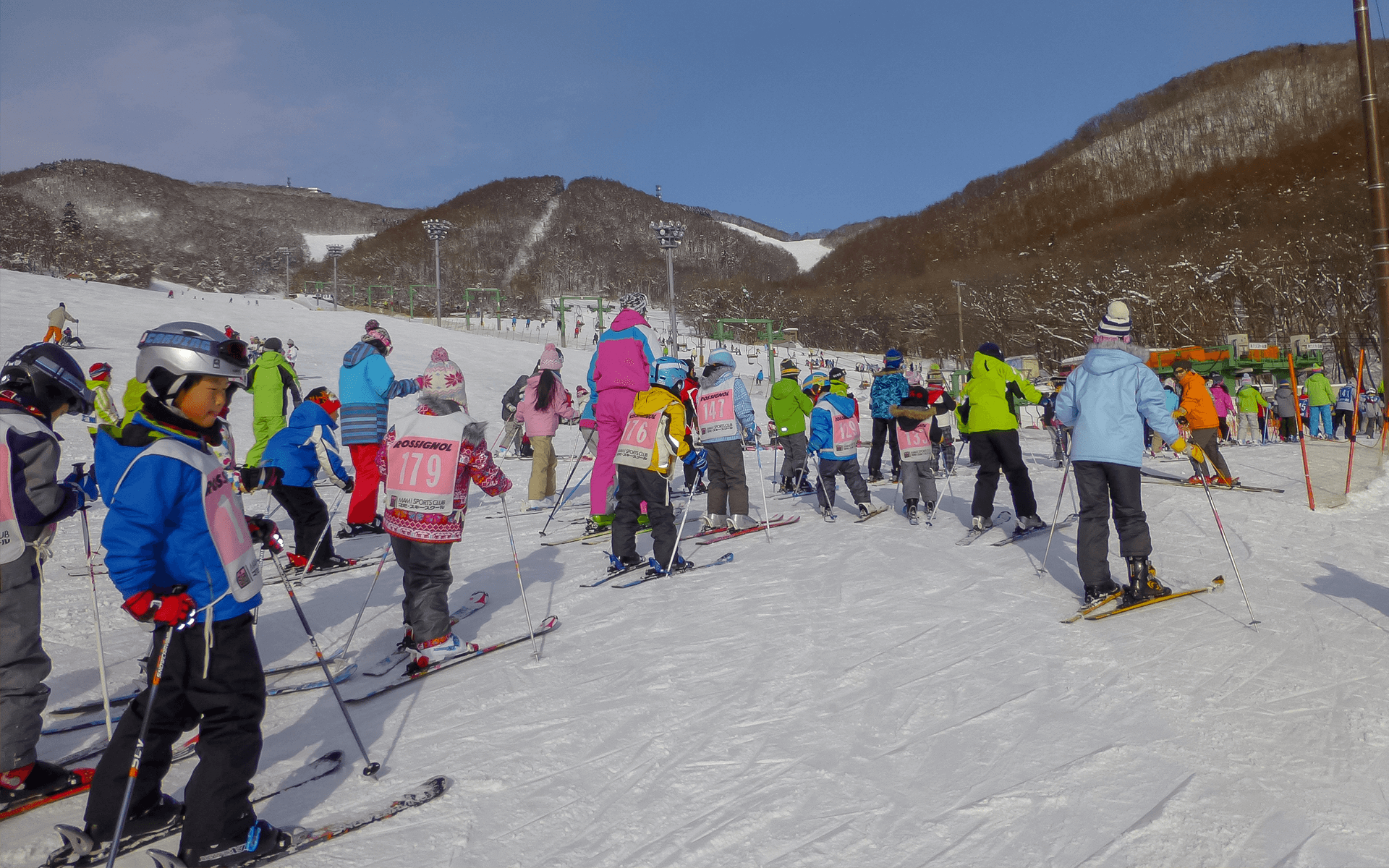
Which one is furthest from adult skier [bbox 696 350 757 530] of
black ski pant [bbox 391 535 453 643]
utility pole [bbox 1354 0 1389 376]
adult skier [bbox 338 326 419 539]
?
utility pole [bbox 1354 0 1389 376]

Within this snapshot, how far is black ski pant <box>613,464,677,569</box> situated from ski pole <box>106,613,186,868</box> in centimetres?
359

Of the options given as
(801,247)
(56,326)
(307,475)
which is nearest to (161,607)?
(307,475)

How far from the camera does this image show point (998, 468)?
6902mm

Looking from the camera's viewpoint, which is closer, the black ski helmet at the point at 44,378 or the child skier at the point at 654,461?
the black ski helmet at the point at 44,378

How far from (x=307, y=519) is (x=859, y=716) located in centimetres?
500

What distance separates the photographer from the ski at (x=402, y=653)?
4.20 meters

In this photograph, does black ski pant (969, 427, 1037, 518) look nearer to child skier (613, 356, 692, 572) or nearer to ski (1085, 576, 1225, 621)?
ski (1085, 576, 1225, 621)

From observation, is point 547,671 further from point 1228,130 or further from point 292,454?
point 1228,130

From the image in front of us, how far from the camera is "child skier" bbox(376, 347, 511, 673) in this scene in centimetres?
421

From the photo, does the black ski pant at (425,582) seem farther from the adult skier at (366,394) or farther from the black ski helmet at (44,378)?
the adult skier at (366,394)

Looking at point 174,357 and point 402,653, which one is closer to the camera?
point 174,357

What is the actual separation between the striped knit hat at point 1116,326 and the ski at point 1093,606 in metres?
1.53

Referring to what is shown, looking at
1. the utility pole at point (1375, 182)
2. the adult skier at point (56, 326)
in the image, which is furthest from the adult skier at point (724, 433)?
the utility pole at point (1375, 182)

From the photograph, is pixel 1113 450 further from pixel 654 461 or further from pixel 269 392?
pixel 269 392
